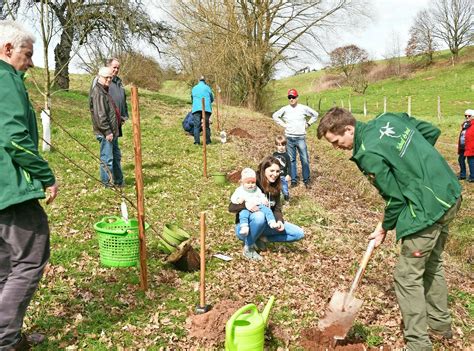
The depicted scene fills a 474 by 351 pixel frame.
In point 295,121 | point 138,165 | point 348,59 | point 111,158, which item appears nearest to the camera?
point 138,165

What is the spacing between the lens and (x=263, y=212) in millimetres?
5820

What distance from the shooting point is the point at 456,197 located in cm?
383

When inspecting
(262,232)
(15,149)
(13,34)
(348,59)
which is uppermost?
(348,59)

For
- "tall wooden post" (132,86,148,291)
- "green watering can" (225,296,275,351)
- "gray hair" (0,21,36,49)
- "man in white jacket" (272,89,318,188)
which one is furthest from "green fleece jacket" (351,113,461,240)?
"man in white jacket" (272,89,318,188)

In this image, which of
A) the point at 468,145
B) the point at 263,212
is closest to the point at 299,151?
the point at 263,212

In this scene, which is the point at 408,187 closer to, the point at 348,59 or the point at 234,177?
the point at 234,177

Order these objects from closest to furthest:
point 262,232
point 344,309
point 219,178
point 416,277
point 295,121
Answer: point 416,277 → point 344,309 → point 262,232 → point 219,178 → point 295,121

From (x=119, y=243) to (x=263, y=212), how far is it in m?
1.83

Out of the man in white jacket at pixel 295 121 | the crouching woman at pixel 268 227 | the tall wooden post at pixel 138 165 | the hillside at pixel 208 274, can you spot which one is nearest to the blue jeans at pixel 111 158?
the hillside at pixel 208 274

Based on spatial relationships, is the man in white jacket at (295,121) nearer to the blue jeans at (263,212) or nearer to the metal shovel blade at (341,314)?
the blue jeans at (263,212)

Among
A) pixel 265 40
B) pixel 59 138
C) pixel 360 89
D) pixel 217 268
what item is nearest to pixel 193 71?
pixel 265 40

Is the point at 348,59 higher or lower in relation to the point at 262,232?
higher

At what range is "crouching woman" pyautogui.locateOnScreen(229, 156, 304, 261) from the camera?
5.88 metres

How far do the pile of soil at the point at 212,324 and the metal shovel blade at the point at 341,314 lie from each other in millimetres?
898
